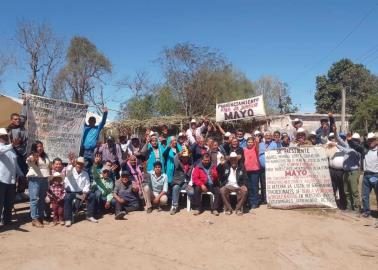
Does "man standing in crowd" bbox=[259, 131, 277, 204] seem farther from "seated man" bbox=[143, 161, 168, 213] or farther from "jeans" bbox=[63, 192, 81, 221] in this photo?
"jeans" bbox=[63, 192, 81, 221]

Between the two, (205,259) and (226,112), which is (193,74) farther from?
(205,259)

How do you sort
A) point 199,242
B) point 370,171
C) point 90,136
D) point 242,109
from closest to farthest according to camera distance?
point 199,242 < point 370,171 < point 90,136 < point 242,109

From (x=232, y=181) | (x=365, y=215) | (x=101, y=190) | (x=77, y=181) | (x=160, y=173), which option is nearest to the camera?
(x=77, y=181)

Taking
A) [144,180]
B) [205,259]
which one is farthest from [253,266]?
[144,180]

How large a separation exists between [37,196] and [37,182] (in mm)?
277

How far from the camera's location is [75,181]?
8.53m

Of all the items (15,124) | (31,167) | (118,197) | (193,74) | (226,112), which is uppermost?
(193,74)

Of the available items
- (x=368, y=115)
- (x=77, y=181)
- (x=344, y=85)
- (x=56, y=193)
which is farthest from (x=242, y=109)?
(x=344, y=85)

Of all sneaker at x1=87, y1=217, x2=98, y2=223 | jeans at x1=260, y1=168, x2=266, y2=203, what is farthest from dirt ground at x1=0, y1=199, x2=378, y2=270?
jeans at x1=260, y1=168, x2=266, y2=203

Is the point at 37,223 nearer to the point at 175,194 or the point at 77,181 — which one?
the point at 77,181

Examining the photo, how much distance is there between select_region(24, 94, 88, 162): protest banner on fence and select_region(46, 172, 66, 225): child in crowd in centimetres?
103

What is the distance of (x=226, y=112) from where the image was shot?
1633 cm

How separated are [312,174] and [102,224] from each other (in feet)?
16.5

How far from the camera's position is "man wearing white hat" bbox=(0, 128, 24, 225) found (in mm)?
7445
